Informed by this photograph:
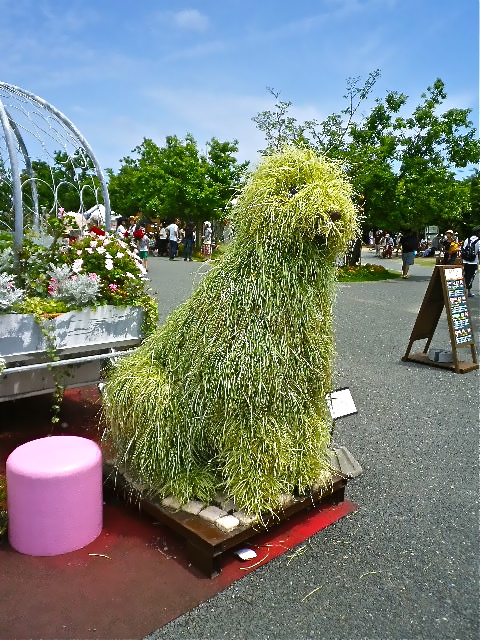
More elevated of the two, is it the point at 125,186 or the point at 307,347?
the point at 125,186

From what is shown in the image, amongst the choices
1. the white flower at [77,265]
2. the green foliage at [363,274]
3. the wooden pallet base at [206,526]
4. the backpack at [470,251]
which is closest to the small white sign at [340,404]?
the wooden pallet base at [206,526]

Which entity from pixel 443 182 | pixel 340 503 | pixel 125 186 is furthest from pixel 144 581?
pixel 125 186

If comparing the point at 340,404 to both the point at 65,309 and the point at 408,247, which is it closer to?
the point at 65,309

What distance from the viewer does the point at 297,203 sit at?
2.47 m

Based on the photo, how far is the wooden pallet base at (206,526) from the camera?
230 cm

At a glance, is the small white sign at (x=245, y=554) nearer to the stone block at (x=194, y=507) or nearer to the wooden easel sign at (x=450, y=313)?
the stone block at (x=194, y=507)

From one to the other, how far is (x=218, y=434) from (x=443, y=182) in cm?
1411

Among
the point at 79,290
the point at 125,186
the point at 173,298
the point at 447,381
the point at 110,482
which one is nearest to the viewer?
the point at 110,482

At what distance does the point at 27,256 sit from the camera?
3.38 meters

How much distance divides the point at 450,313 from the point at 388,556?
379 centimetres

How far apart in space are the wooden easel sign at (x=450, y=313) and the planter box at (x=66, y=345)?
3719 mm

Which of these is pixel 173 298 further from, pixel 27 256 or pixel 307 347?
pixel 307 347

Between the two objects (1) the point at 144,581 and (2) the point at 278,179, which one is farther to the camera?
(2) the point at 278,179

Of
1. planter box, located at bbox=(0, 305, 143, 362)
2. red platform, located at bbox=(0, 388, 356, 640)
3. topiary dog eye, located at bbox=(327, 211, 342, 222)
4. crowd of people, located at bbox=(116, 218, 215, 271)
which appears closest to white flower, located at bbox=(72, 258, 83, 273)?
planter box, located at bbox=(0, 305, 143, 362)
